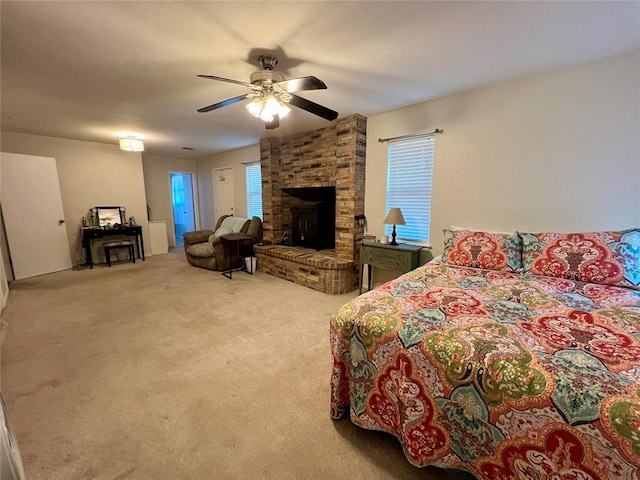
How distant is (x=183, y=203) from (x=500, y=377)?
28.4 ft

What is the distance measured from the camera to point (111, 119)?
12.2ft

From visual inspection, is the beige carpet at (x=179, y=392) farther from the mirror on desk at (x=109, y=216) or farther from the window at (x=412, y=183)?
the mirror on desk at (x=109, y=216)

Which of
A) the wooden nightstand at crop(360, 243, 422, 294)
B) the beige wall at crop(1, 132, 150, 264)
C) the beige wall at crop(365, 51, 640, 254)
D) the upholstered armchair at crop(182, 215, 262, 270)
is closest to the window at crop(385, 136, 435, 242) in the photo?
the beige wall at crop(365, 51, 640, 254)

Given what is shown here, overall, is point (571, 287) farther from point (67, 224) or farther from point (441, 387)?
point (67, 224)

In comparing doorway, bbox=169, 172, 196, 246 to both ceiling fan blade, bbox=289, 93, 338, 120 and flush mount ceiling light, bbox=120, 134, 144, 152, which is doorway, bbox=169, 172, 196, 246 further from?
ceiling fan blade, bbox=289, 93, 338, 120

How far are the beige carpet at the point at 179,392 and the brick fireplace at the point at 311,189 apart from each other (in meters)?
0.63

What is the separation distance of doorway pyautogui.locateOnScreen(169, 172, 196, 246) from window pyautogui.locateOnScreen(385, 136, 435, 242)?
6.05 meters

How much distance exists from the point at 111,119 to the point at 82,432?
3905 millimetres

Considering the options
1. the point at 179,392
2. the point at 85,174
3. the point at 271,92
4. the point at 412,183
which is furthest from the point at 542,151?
the point at 85,174

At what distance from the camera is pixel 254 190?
579cm

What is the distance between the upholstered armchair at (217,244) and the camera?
4836 millimetres

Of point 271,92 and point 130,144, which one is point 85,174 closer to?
point 130,144

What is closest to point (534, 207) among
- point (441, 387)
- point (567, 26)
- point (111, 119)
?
point (567, 26)

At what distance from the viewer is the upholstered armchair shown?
4836 millimetres
